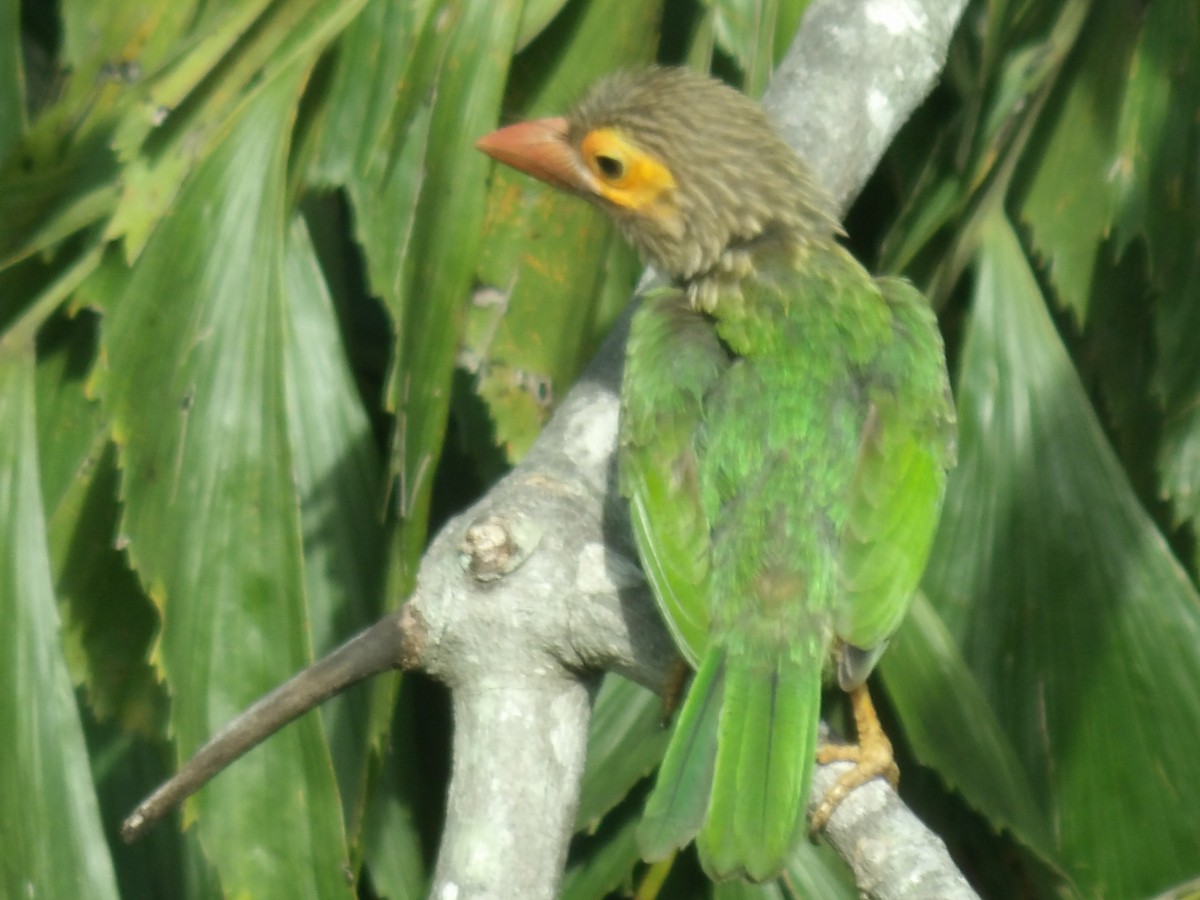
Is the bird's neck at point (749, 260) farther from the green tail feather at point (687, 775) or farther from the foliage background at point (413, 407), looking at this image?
the green tail feather at point (687, 775)

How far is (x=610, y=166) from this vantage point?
310 cm

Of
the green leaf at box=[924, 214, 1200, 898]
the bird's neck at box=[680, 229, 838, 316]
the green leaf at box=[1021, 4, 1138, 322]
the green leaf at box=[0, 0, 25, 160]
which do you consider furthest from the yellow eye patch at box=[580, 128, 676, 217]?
the green leaf at box=[0, 0, 25, 160]

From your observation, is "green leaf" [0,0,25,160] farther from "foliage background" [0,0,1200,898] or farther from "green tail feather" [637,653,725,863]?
"green tail feather" [637,653,725,863]

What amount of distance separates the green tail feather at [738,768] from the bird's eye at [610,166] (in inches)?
45.2

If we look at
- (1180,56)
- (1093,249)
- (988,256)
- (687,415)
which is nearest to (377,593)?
(687,415)

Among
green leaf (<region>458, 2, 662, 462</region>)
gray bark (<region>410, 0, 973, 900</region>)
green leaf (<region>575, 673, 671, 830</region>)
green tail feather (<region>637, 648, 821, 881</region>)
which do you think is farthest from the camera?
green leaf (<region>458, 2, 662, 462</region>)

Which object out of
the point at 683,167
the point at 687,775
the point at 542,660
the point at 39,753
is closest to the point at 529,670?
the point at 542,660

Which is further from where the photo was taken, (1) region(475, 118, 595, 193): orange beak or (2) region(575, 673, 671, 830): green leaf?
(1) region(475, 118, 595, 193): orange beak

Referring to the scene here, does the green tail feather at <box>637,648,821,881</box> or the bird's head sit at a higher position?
the bird's head

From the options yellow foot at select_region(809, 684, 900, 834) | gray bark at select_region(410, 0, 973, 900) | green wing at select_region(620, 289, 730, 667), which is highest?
green wing at select_region(620, 289, 730, 667)

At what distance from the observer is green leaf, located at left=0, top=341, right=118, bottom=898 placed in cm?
275

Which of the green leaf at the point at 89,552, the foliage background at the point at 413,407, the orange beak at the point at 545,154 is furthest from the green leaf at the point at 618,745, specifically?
the orange beak at the point at 545,154

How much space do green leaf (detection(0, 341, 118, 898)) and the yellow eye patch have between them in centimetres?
125

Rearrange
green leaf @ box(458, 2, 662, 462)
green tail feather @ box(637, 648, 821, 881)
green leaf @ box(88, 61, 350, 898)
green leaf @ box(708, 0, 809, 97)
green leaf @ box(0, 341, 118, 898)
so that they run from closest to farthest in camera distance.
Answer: green tail feather @ box(637, 648, 821, 881) < green leaf @ box(88, 61, 350, 898) < green leaf @ box(0, 341, 118, 898) < green leaf @ box(458, 2, 662, 462) < green leaf @ box(708, 0, 809, 97)
